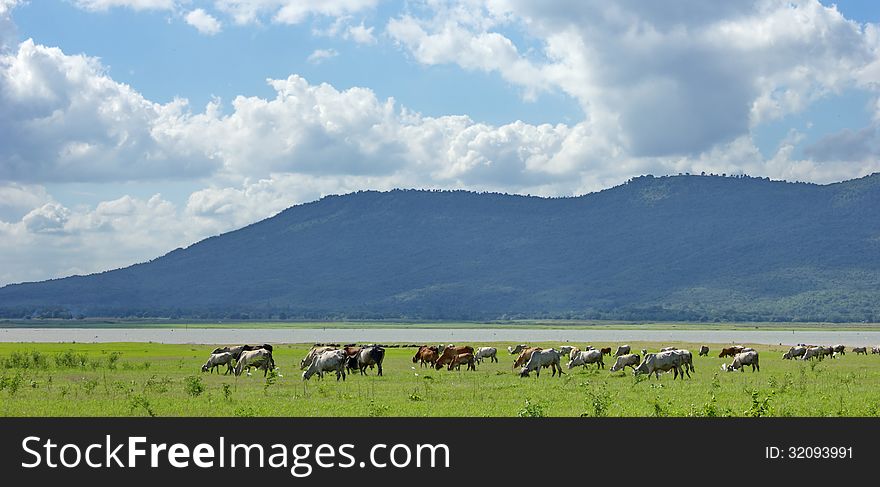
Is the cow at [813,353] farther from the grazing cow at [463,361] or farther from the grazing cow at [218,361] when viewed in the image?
the grazing cow at [218,361]

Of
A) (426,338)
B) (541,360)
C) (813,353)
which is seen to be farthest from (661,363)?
(426,338)

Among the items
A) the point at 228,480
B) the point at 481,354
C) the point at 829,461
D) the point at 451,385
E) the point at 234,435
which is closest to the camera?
the point at 228,480

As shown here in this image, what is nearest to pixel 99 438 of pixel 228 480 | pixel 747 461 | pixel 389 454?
pixel 228 480

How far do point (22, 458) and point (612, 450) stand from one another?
1036cm

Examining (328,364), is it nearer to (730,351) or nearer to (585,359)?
(585,359)

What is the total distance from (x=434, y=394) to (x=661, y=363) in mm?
12747

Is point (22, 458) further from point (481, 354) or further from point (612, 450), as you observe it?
point (481, 354)

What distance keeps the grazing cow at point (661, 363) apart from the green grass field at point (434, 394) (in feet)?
1.64

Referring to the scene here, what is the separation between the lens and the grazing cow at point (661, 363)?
1626 inches

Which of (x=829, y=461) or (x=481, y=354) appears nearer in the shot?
(x=829, y=461)

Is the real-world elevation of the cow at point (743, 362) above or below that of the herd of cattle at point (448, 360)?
below

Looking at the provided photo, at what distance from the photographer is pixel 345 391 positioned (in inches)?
1339

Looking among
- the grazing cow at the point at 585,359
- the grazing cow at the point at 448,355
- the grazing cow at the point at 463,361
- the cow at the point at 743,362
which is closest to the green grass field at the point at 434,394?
the cow at the point at 743,362

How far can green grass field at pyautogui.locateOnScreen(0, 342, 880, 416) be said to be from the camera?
2630cm
